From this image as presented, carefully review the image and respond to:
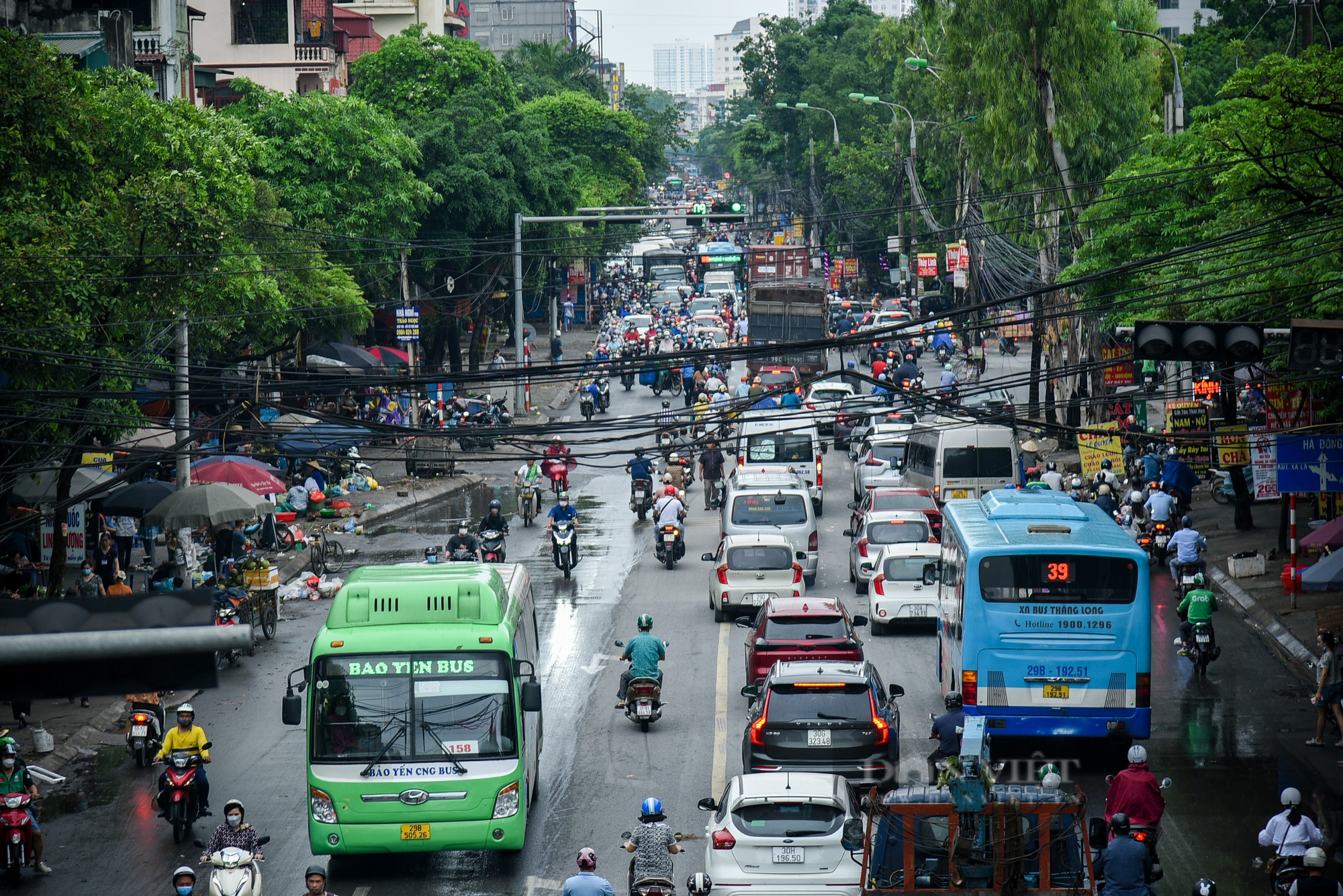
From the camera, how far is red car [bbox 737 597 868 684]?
19.8 m

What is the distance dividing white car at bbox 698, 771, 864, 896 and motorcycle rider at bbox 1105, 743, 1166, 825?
2.84 metres

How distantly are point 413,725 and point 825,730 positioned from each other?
445 centimetres

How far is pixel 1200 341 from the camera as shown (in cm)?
1548

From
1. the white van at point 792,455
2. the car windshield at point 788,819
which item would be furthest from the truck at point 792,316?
the car windshield at point 788,819

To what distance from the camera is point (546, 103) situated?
82750 millimetres

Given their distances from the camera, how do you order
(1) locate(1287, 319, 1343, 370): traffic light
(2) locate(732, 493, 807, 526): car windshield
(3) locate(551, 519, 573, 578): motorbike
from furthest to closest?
(3) locate(551, 519, 573, 578): motorbike, (2) locate(732, 493, 807, 526): car windshield, (1) locate(1287, 319, 1343, 370): traffic light

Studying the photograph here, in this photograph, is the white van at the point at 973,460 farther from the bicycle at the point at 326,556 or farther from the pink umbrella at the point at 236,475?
the pink umbrella at the point at 236,475

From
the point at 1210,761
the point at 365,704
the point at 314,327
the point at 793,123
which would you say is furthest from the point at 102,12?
the point at 793,123

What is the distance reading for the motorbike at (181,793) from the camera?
15.9 metres

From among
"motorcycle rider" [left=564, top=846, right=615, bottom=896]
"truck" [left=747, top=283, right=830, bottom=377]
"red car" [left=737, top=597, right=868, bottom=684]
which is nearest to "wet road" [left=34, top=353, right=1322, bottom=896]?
"red car" [left=737, top=597, right=868, bottom=684]

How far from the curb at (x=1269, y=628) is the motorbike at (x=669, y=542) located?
34.9 feet

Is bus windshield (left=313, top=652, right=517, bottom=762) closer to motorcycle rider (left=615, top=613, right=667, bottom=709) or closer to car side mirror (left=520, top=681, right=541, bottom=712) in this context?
car side mirror (left=520, top=681, right=541, bottom=712)

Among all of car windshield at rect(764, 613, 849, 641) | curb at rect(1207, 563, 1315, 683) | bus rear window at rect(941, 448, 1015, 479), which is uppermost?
bus rear window at rect(941, 448, 1015, 479)

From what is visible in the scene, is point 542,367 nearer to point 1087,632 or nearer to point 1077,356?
point 1087,632
